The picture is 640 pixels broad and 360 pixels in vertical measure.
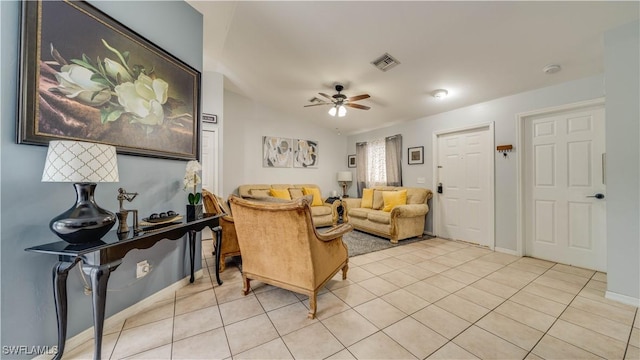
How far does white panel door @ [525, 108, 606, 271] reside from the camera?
2.63m

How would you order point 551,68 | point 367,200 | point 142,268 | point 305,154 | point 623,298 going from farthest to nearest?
point 305,154
point 367,200
point 551,68
point 623,298
point 142,268

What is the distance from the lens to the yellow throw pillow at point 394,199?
425 centimetres

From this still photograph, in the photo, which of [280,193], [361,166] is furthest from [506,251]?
[280,193]

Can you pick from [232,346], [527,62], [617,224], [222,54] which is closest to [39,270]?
[232,346]

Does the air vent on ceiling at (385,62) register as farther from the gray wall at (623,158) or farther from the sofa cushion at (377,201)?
the sofa cushion at (377,201)

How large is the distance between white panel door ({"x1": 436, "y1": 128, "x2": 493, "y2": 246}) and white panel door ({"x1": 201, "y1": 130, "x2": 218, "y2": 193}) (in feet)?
13.6

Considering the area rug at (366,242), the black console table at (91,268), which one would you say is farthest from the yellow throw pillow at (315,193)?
the black console table at (91,268)

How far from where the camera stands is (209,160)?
3.95 m

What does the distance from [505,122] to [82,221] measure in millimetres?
4643

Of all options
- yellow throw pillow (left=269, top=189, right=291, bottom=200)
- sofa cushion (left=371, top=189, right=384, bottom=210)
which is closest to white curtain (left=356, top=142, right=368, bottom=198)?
sofa cushion (left=371, top=189, right=384, bottom=210)

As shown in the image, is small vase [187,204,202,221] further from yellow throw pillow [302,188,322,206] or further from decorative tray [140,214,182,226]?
yellow throw pillow [302,188,322,206]

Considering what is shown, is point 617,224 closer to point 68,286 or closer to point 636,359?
point 636,359

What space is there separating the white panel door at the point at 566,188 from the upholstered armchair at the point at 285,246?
3009 mm

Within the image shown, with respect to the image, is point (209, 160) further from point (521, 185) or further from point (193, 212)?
point (521, 185)
